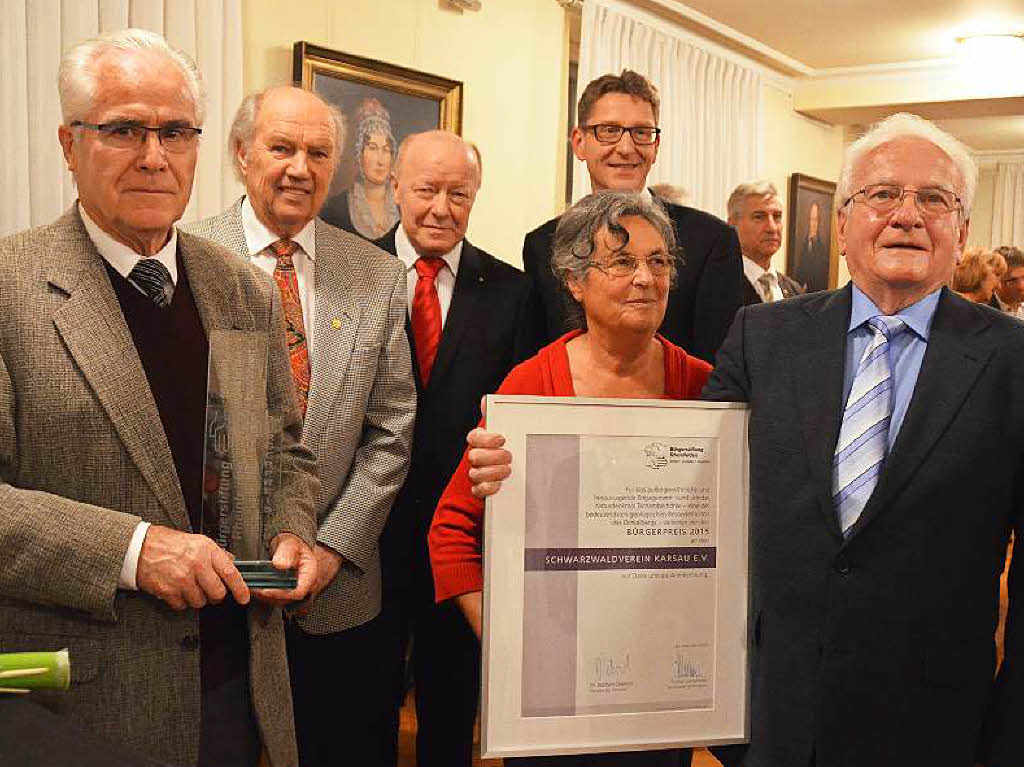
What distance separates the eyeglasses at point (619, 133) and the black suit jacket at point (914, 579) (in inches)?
49.4

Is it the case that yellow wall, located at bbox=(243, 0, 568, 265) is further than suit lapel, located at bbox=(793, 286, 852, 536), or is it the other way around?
yellow wall, located at bbox=(243, 0, 568, 265)

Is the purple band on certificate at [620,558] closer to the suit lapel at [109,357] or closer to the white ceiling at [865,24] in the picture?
the suit lapel at [109,357]

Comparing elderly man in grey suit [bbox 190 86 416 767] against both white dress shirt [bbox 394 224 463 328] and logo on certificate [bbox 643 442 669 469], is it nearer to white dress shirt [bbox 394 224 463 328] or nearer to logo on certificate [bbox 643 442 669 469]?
white dress shirt [bbox 394 224 463 328]

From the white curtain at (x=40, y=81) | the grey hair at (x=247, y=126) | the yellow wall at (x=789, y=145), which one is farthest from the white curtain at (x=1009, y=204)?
the grey hair at (x=247, y=126)

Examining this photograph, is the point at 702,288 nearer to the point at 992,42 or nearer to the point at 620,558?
the point at 620,558

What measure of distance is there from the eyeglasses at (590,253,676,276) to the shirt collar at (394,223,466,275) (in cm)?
85

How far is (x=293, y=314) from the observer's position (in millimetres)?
2277

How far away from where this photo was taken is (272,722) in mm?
1717

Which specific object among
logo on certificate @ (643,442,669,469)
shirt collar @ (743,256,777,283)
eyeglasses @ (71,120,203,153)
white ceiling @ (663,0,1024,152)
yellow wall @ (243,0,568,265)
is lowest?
logo on certificate @ (643,442,669,469)

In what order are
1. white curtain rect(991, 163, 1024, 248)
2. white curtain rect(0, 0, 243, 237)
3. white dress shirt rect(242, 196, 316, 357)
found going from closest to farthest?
white dress shirt rect(242, 196, 316, 357)
white curtain rect(0, 0, 243, 237)
white curtain rect(991, 163, 1024, 248)

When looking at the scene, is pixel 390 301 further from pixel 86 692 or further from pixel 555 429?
pixel 86 692

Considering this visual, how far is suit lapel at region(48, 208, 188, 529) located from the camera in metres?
1.52

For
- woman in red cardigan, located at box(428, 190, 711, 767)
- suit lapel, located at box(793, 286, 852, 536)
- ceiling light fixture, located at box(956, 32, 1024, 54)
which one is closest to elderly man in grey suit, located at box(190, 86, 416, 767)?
woman in red cardigan, located at box(428, 190, 711, 767)

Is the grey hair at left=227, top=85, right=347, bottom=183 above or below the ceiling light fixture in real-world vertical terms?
below
